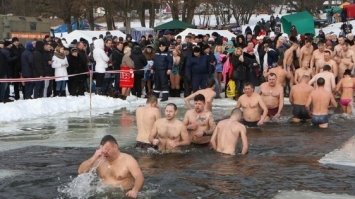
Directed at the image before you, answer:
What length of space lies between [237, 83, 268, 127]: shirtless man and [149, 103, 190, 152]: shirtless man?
3219 mm

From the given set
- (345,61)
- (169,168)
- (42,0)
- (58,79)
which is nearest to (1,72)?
(58,79)

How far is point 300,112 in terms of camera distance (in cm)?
1488

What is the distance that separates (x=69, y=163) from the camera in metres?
10.2

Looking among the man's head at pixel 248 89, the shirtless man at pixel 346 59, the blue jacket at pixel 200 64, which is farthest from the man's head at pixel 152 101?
the shirtless man at pixel 346 59

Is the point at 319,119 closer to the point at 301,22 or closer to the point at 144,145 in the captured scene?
the point at 144,145

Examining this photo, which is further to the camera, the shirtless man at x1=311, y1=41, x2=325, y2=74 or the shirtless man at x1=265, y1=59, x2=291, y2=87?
the shirtless man at x1=311, y1=41, x2=325, y2=74

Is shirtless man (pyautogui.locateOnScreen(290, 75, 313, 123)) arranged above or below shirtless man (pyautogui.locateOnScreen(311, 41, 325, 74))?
below

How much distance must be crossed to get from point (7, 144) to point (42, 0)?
45.8m

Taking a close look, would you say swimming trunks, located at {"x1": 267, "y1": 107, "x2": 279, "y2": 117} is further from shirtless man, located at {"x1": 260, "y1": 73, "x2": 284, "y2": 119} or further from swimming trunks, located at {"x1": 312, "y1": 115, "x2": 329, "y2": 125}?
swimming trunks, located at {"x1": 312, "y1": 115, "x2": 329, "y2": 125}

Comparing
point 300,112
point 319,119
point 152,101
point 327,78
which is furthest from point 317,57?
point 152,101

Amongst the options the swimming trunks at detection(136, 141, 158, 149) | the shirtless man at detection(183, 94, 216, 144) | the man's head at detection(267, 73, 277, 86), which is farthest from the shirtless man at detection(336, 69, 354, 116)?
the swimming trunks at detection(136, 141, 158, 149)

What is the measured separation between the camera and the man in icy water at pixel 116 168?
7.39 meters

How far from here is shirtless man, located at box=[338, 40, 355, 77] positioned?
18.9 metres

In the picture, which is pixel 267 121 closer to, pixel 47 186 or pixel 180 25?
pixel 47 186
